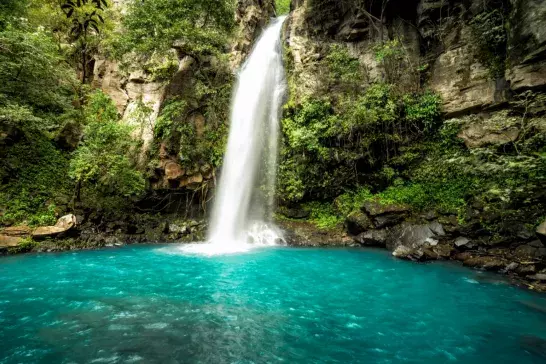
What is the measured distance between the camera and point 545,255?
8.35 m

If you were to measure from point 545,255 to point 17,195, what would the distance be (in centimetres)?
1903

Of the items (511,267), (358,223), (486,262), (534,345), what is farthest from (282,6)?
(534,345)

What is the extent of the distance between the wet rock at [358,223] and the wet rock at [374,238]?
244 mm

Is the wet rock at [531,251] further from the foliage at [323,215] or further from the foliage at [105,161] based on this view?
the foliage at [105,161]

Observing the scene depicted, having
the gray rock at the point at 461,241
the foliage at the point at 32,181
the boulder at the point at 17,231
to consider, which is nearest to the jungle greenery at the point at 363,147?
the gray rock at the point at 461,241

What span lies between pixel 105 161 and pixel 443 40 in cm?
1602

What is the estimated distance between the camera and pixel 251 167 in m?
15.4

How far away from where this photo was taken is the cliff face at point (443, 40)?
9.98 m

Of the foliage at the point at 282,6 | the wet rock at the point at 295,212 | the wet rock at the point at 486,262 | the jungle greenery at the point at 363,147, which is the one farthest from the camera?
the foliage at the point at 282,6

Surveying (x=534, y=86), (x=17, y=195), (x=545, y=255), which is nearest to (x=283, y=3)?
(x=534, y=86)

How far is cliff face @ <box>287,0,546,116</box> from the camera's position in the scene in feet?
32.7

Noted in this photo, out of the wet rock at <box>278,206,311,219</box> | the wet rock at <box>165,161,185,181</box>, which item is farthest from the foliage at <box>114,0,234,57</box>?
the wet rock at <box>278,206,311,219</box>

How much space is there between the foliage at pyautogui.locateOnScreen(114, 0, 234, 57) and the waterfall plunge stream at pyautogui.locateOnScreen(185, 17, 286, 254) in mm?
3452

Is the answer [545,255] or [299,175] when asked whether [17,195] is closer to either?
[299,175]
